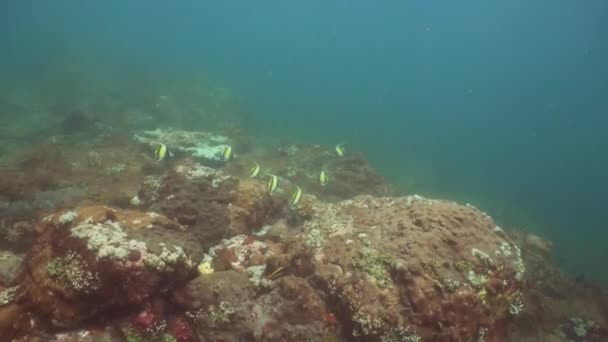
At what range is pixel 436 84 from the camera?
15250 cm

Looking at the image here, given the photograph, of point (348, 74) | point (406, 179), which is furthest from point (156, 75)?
point (348, 74)

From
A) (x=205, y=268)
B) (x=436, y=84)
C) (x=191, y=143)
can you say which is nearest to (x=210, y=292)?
(x=205, y=268)

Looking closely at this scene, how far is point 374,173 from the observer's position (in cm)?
1820

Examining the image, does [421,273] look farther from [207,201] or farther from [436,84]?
[436,84]

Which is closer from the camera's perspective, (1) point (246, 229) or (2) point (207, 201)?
(2) point (207, 201)

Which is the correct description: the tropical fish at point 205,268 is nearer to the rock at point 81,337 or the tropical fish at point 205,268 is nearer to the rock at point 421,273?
the rock at point 421,273

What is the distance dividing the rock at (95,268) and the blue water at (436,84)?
78.0 feet

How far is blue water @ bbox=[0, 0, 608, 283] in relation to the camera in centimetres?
4059

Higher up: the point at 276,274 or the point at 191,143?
the point at 276,274

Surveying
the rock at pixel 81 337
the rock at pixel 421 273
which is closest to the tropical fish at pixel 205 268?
the rock at pixel 421 273

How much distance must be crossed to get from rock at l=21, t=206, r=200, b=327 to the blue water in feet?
78.0

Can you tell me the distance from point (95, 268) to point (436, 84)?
160068 millimetres

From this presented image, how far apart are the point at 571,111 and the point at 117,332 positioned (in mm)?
180113

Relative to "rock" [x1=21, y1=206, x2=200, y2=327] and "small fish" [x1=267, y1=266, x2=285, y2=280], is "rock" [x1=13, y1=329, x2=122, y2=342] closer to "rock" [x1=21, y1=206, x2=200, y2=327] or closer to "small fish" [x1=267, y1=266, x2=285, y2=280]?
"rock" [x1=21, y1=206, x2=200, y2=327]
